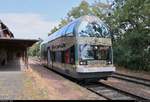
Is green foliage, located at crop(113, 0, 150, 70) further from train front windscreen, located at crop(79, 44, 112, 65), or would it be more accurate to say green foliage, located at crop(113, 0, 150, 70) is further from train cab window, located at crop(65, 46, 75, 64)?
train front windscreen, located at crop(79, 44, 112, 65)

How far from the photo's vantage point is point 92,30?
20.3 m

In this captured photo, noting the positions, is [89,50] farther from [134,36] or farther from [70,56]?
[134,36]

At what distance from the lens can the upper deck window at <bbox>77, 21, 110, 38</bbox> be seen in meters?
20.0

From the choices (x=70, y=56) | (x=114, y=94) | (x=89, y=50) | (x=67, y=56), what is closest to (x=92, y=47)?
(x=89, y=50)

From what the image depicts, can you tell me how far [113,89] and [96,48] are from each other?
2.82 metres

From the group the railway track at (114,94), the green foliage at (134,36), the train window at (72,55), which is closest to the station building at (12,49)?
A: the train window at (72,55)

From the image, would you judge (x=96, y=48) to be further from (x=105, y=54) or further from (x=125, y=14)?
(x=125, y=14)

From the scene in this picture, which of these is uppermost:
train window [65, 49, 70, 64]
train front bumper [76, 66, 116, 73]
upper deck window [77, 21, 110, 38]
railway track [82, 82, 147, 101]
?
upper deck window [77, 21, 110, 38]

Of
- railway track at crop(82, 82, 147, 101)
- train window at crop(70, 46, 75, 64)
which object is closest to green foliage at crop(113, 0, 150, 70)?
train window at crop(70, 46, 75, 64)

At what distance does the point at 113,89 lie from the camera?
727 inches

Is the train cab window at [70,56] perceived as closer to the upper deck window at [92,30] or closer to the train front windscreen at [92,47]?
the train front windscreen at [92,47]

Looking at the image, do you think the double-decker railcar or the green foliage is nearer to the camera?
the double-decker railcar

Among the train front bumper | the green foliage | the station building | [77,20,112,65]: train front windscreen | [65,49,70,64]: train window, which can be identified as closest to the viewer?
A: the train front bumper

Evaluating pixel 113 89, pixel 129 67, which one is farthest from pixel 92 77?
pixel 129 67
